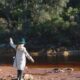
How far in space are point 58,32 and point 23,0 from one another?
9696 millimetres

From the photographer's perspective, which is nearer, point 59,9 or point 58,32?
point 58,32

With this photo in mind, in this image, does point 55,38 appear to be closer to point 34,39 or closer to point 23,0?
point 34,39

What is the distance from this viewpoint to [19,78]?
14797 millimetres

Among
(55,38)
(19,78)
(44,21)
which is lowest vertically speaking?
(19,78)

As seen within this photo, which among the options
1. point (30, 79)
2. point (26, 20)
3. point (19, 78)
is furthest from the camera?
point (26, 20)

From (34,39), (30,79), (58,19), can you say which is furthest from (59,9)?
(30,79)

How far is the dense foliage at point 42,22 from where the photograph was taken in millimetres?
46406

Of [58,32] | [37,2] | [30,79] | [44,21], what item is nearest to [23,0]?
[37,2]

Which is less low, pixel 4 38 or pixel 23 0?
pixel 23 0

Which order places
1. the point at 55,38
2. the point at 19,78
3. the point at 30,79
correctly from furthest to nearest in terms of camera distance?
1. the point at 55,38
2. the point at 30,79
3. the point at 19,78

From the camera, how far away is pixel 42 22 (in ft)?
160

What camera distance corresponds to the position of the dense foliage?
46.4 metres

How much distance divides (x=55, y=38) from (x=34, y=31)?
330 cm

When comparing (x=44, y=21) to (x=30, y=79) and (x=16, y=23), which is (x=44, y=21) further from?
(x=30, y=79)
